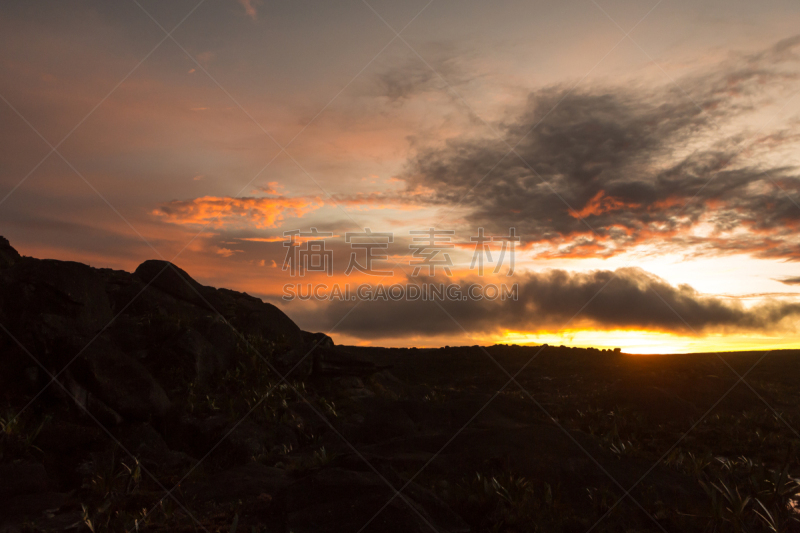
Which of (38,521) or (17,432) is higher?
(17,432)

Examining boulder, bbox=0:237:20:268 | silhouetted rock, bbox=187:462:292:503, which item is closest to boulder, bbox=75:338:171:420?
silhouetted rock, bbox=187:462:292:503

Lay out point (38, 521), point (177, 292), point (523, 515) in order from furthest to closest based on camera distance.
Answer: point (177, 292) → point (523, 515) → point (38, 521)

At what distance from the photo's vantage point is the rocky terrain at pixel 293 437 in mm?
7723

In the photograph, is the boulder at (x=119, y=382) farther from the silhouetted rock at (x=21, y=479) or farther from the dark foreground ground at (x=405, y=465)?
the silhouetted rock at (x=21, y=479)

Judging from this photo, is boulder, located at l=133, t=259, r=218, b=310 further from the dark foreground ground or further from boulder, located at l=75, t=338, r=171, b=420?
boulder, located at l=75, t=338, r=171, b=420

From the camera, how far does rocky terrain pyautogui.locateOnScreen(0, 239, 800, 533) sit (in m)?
7.72

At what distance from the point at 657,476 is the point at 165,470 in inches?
433

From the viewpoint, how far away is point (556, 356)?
42.1 m

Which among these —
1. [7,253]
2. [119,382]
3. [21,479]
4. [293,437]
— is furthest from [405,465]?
[7,253]

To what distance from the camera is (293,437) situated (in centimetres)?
1473

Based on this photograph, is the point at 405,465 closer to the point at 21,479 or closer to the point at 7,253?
the point at 21,479

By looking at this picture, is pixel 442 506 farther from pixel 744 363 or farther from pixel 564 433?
pixel 744 363

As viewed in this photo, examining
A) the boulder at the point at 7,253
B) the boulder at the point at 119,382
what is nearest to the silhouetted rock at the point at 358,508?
the boulder at the point at 119,382

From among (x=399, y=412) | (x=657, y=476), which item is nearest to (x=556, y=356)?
(x=399, y=412)
